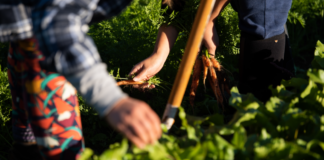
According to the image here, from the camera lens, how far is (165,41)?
6.77 ft

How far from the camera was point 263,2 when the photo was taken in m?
1.74

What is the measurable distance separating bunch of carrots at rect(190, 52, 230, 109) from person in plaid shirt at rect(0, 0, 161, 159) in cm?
95

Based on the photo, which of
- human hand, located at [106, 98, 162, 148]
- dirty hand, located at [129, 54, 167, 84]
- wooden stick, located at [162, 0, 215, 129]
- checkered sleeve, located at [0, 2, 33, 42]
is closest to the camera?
human hand, located at [106, 98, 162, 148]

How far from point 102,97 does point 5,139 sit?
4.70 feet

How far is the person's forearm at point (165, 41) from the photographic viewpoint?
2.02 metres

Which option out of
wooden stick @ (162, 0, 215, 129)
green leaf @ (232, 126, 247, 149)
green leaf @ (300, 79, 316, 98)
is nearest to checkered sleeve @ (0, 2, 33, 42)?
wooden stick @ (162, 0, 215, 129)

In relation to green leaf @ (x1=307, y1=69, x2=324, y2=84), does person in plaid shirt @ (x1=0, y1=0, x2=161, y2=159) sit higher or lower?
higher

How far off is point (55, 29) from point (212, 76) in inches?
53.1

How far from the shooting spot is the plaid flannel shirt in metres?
0.96

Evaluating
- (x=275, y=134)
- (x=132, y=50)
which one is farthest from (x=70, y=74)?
(x=132, y=50)

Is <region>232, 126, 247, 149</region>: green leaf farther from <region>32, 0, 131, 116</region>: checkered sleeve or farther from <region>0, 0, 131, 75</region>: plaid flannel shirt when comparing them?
<region>0, 0, 131, 75</region>: plaid flannel shirt

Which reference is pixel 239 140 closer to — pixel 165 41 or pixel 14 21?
pixel 14 21

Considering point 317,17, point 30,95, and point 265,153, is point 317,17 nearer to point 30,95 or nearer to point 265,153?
point 265,153

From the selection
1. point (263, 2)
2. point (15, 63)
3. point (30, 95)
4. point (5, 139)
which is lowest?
point (263, 2)
